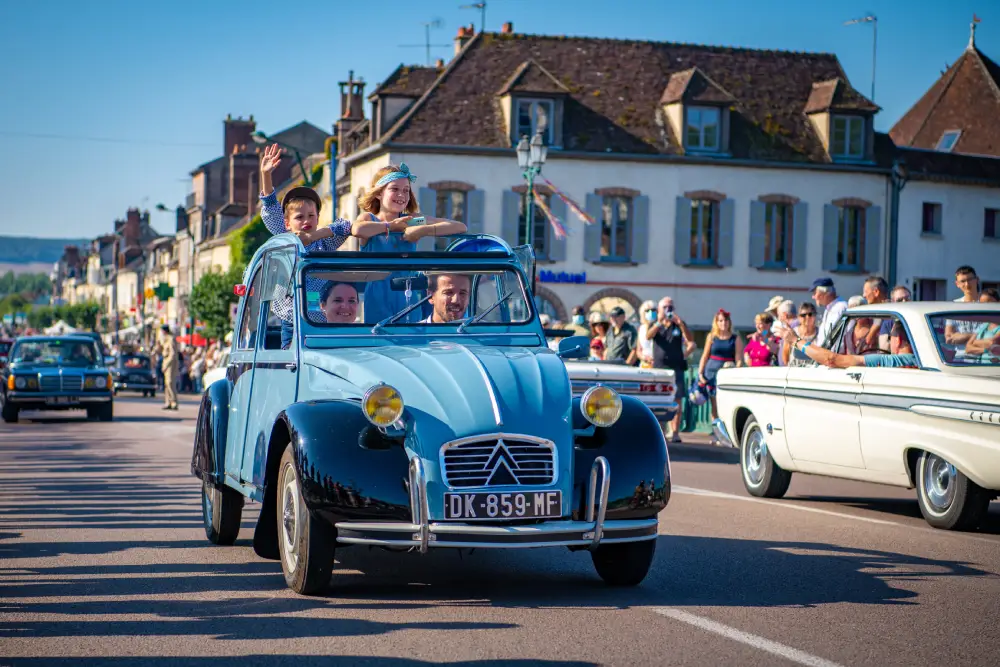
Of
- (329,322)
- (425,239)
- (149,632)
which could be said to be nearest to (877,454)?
(425,239)

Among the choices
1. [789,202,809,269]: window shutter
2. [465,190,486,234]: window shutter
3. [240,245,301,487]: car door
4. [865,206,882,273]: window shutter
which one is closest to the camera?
[240,245,301,487]: car door

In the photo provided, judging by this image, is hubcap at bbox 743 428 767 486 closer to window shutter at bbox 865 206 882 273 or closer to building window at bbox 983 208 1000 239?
window shutter at bbox 865 206 882 273

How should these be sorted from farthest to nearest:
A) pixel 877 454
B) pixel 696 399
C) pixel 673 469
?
pixel 696 399 → pixel 673 469 → pixel 877 454

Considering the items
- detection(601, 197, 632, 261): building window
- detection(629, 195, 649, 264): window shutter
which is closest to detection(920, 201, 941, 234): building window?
detection(629, 195, 649, 264): window shutter

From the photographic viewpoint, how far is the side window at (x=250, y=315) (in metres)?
9.50

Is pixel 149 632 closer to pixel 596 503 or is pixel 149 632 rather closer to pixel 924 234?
pixel 596 503

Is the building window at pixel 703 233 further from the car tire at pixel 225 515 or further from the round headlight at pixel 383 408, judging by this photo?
the round headlight at pixel 383 408

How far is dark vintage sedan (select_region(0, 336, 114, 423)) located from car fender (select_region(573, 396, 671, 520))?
23.2m

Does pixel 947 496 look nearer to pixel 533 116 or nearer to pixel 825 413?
pixel 825 413

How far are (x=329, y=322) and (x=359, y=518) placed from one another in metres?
1.68

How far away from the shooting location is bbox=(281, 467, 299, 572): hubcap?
7547 mm

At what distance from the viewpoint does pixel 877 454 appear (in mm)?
11695

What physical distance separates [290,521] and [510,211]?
127ft

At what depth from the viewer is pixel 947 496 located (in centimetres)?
1104
